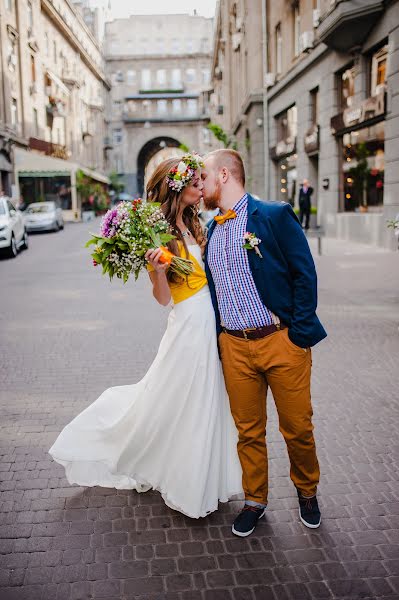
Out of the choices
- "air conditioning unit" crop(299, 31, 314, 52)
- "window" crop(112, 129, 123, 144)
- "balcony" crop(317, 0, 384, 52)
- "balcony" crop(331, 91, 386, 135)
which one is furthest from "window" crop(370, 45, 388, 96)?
"window" crop(112, 129, 123, 144)

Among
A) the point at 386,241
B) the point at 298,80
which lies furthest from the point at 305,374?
the point at 298,80

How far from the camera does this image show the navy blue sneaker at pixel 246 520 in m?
3.31

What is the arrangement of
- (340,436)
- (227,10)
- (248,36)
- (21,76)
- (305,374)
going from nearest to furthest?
(305,374) < (340,436) < (248,36) < (21,76) < (227,10)

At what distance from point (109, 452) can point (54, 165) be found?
1583 inches

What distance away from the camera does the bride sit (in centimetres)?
336

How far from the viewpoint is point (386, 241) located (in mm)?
17484

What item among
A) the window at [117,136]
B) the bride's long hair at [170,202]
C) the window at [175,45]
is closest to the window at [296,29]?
the bride's long hair at [170,202]

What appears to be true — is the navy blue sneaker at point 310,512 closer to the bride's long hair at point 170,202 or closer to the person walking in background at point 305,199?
the bride's long hair at point 170,202

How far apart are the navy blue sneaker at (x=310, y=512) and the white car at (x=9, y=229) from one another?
16.7m

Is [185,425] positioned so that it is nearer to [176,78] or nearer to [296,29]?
[296,29]

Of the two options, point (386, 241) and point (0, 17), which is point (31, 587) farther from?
point (0, 17)

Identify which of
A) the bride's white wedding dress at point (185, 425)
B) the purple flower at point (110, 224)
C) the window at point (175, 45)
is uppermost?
the window at point (175, 45)

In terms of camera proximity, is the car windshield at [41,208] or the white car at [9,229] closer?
the white car at [9,229]

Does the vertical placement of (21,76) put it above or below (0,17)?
below
